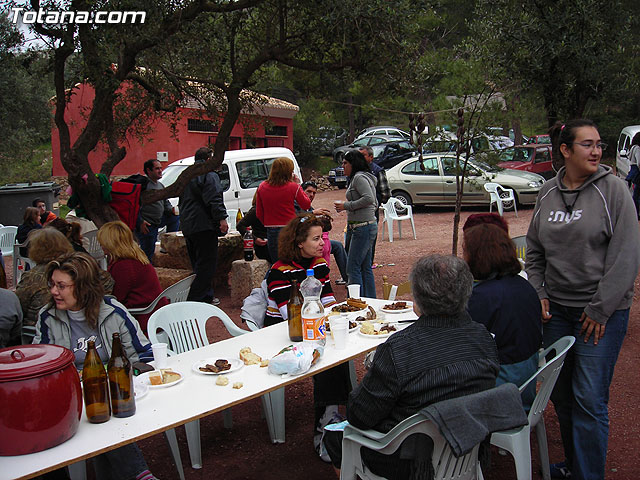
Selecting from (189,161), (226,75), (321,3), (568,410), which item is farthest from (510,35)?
(189,161)

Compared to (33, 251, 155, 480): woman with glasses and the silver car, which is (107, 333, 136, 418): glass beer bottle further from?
the silver car

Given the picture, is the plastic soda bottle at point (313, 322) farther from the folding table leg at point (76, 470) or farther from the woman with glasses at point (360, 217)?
the woman with glasses at point (360, 217)

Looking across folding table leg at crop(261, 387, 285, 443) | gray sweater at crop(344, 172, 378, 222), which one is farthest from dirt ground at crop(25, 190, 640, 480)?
gray sweater at crop(344, 172, 378, 222)

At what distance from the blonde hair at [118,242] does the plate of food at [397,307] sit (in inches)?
74.1

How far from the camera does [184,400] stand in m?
2.75

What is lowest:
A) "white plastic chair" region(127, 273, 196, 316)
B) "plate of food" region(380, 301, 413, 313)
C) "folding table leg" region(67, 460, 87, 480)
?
"folding table leg" region(67, 460, 87, 480)

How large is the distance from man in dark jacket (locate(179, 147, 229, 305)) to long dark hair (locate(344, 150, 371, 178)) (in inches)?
59.7

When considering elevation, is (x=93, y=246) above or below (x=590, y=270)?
below

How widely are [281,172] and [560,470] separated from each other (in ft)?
14.1

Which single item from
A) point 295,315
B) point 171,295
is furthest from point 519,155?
point 295,315

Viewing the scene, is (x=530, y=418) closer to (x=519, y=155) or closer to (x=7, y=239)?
(x=7, y=239)

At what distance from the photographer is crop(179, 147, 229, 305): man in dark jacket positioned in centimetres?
698

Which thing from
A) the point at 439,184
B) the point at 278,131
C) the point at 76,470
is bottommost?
the point at 76,470

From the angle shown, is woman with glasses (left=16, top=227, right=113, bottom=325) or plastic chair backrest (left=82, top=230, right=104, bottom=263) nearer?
woman with glasses (left=16, top=227, right=113, bottom=325)
